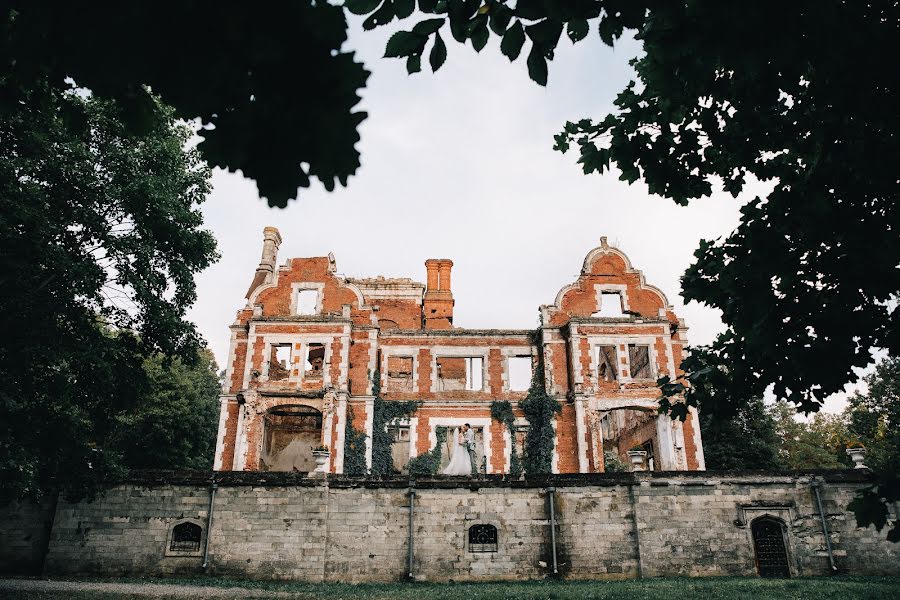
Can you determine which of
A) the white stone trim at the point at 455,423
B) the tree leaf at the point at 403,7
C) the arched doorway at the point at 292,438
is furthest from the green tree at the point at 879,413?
the tree leaf at the point at 403,7

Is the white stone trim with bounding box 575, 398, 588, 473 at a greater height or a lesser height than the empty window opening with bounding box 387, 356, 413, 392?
lesser

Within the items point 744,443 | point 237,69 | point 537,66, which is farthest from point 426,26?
point 744,443

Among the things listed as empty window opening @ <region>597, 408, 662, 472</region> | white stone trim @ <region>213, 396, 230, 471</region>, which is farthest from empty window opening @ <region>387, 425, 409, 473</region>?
empty window opening @ <region>597, 408, 662, 472</region>

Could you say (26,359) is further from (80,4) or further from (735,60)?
(735,60)

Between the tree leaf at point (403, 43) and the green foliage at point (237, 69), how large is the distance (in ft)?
2.56

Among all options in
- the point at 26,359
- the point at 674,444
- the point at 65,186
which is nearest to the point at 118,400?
the point at 26,359

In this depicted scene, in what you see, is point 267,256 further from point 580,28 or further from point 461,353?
point 580,28

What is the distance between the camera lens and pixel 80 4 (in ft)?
7.29

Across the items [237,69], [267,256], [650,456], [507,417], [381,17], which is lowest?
[237,69]

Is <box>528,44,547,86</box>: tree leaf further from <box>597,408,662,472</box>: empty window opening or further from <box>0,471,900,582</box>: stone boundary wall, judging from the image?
<box>597,408,662,472</box>: empty window opening

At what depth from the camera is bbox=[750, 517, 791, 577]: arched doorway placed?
1650 cm

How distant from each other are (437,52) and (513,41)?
401 millimetres

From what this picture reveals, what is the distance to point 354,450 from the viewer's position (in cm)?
2561

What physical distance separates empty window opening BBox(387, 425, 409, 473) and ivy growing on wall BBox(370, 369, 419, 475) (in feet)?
0.69
